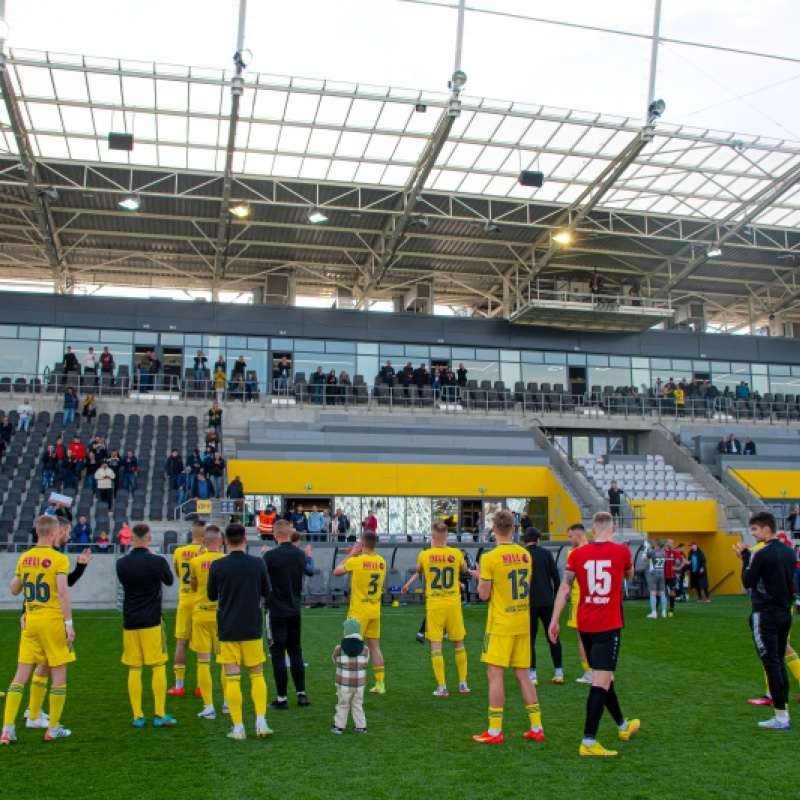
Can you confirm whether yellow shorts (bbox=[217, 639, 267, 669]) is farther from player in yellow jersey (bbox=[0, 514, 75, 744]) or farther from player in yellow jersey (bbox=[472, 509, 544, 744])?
player in yellow jersey (bbox=[472, 509, 544, 744])

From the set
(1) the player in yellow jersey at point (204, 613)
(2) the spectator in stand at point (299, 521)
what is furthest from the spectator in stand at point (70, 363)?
(1) the player in yellow jersey at point (204, 613)

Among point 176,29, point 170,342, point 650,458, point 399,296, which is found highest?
point 176,29

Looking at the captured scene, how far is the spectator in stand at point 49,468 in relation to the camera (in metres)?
26.2

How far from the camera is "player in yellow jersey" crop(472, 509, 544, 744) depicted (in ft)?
23.9

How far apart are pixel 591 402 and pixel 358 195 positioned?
535 inches

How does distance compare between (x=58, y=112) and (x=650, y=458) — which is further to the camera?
(x=650, y=458)

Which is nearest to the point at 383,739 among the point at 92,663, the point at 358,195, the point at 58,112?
the point at 92,663

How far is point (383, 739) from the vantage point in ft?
24.4

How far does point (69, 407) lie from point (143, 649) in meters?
24.5

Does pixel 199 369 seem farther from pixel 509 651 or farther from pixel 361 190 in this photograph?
pixel 509 651

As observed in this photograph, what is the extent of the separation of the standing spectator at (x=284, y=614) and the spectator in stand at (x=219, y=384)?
84.4ft

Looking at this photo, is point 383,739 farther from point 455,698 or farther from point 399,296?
point 399,296

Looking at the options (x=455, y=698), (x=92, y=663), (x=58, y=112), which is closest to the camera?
(x=455, y=698)

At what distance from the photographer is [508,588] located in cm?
746
